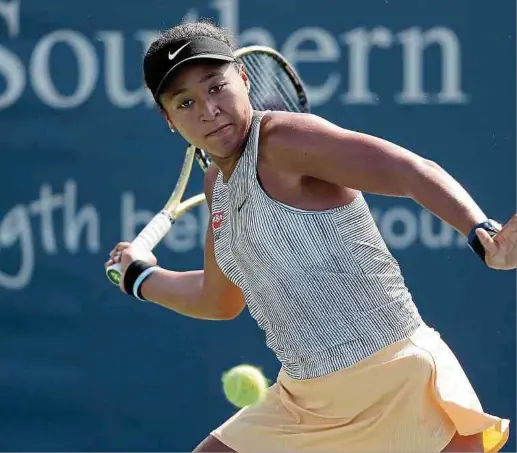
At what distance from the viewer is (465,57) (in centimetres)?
532

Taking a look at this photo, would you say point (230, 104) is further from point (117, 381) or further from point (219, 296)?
point (117, 381)

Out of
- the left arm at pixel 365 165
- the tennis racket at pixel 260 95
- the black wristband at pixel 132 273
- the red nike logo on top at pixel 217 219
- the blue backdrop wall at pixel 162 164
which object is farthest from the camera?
the blue backdrop wall at pixel 162 164

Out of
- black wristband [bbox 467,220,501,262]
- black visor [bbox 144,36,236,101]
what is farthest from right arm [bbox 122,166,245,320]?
black wristband [bbox 467,220,501,262]

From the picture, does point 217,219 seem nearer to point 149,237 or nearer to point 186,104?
point 186,104

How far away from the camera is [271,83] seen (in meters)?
4.32

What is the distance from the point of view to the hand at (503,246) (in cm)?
248

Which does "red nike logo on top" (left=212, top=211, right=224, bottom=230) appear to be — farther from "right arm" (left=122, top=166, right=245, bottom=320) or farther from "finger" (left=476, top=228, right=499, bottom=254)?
"finger" (left=476, top=228, right=499, bottom=254)

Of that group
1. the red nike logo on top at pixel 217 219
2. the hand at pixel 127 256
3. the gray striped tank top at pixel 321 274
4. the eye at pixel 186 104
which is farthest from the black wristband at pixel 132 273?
the eye at pixel 186 104

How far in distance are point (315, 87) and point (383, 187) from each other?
8.27ft

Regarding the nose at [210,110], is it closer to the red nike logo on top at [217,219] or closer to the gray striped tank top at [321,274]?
the gray striped tank top at [321,274]

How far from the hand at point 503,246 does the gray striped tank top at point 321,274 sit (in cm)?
54

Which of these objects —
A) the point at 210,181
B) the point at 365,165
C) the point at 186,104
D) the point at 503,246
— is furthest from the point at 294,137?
the point at 503,246

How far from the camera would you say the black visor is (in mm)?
3047

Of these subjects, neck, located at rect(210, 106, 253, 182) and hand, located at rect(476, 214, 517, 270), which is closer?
hand, located at rect(476, 214, 517, 270)
